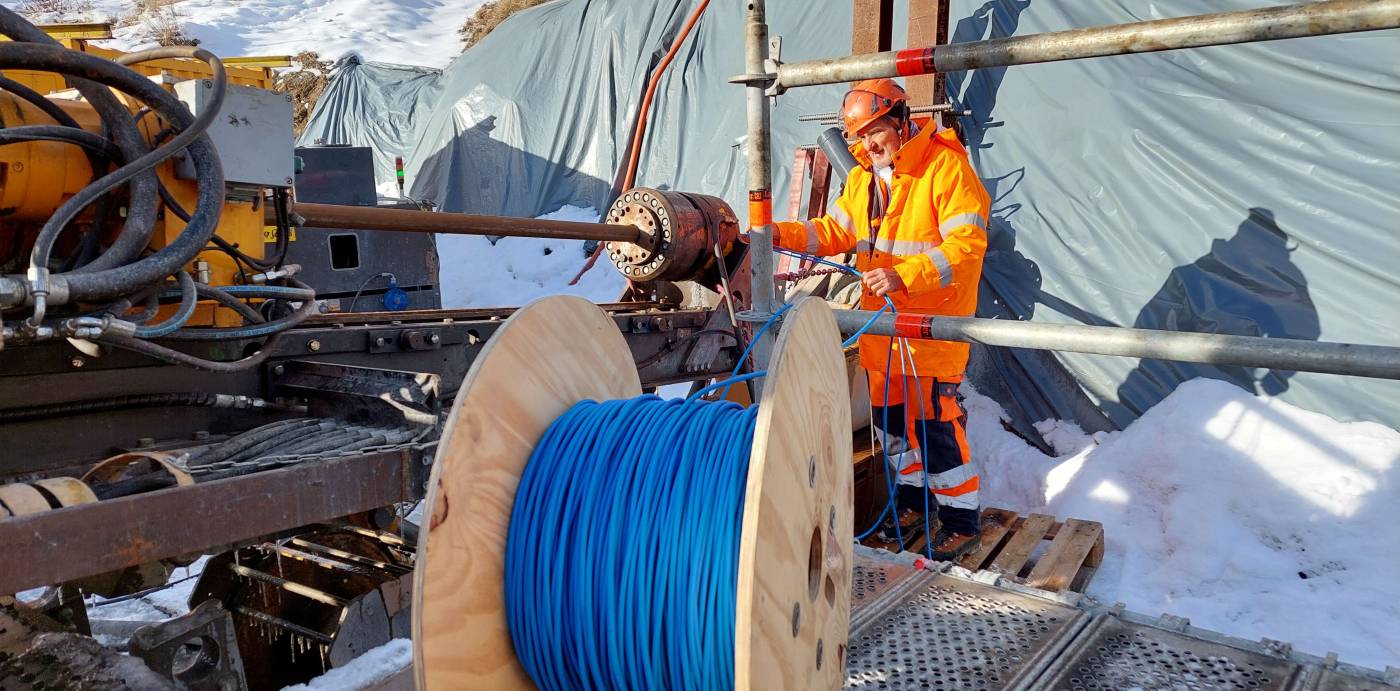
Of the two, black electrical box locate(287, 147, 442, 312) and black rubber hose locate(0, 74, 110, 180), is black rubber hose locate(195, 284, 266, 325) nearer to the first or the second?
black rubber hose locate(0, 74, 110, 180)

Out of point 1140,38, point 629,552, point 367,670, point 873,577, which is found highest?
point 1140,38

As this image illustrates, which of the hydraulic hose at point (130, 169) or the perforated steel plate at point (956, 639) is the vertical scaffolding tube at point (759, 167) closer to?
the perforated steel plate at point (956, 639)

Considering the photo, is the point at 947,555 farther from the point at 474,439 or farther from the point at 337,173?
the point at 337,173

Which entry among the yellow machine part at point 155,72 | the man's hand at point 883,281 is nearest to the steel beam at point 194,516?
the yellow machine part at point 155,72

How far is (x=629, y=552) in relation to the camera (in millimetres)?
1789

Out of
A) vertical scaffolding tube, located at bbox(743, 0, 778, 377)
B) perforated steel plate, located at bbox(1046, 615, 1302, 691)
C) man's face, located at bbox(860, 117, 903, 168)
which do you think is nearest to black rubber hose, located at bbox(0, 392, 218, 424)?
vertical scaffolding tube, located at bbox(743, 0, 778, 377)

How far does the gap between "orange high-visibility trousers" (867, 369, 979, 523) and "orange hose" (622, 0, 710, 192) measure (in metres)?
6.35

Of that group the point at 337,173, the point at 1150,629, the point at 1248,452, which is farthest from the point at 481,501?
the point at 337,173

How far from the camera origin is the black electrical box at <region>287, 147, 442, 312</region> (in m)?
7.39

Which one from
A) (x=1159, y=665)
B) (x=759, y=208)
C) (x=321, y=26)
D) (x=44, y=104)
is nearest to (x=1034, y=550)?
(x=1159, y=665)

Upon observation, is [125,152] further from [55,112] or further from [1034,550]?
[1034,550]

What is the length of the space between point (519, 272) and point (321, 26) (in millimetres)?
19725

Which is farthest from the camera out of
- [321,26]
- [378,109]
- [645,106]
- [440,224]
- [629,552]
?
[321,26]

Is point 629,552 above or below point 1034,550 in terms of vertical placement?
above
